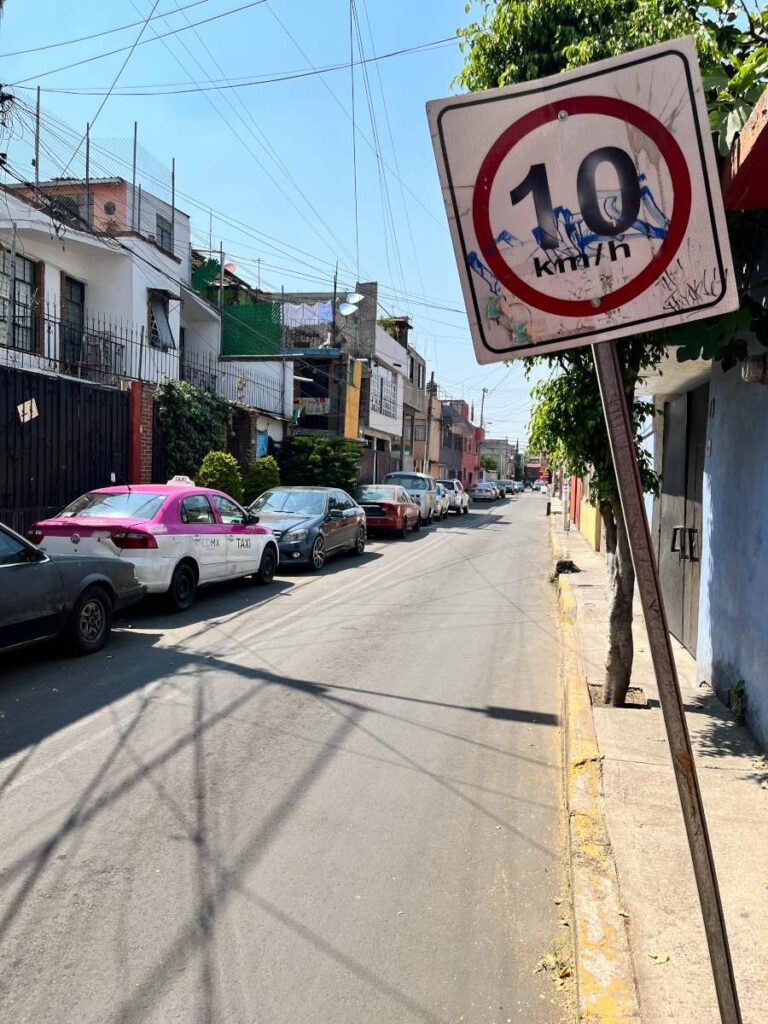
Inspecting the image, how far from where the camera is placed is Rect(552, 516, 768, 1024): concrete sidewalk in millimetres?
2842

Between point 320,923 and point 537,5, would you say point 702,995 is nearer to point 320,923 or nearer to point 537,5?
point 320,923

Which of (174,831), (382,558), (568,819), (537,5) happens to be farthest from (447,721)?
(382,558)

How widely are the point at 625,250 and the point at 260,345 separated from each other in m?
26.7

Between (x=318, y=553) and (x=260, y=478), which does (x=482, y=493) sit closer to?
(x=260, y=478)

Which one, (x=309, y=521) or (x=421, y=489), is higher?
(x=421, y=489)

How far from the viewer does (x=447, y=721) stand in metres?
6.14

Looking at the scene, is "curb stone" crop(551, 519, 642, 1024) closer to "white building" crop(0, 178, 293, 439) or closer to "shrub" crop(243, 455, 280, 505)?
"white building" crop(0, 178, 293, 439)

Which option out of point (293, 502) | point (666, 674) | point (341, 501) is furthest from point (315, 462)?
point (666, 674)

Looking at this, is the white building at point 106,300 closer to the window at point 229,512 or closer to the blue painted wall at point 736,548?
the window at point 229,512

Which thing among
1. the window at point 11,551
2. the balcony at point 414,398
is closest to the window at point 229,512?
the window at point 11,551

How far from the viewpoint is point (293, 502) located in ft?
50.0

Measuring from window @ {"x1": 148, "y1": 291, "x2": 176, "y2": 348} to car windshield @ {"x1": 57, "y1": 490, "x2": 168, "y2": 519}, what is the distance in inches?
427

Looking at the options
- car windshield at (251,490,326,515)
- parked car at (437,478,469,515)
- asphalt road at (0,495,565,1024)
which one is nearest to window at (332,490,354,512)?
car windshield at (251,490,326,515)

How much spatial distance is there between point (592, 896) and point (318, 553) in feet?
37.1
